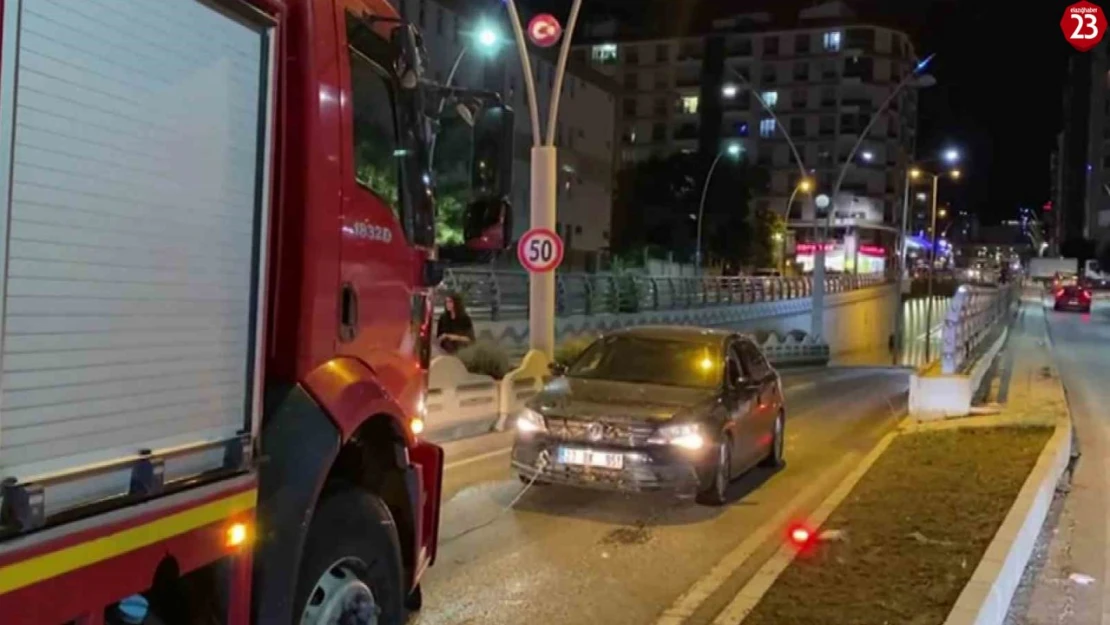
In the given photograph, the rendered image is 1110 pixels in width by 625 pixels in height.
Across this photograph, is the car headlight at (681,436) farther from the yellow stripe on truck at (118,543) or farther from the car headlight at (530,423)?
the yellow stripe on truck at (118,543)

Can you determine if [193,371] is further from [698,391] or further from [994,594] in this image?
[698,391]

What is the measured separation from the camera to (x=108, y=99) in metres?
3.10

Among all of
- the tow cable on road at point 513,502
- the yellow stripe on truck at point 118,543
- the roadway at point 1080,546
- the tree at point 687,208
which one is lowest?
the roadway at point 1080,546

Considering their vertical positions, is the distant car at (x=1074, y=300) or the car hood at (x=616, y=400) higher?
the distant car at (x=1074, y=300)

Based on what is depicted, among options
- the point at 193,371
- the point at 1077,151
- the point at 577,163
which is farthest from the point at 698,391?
the point at 1077,151

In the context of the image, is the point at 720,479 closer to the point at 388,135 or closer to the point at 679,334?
the point at 679,334

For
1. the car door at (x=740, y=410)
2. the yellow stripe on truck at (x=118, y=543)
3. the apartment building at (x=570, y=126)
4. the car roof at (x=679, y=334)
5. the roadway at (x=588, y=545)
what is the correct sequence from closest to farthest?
the yellow stripe on truck at (x=118, y=543) → the roadway at (x=588, y=545) → the car door at (x=740, y=410) → the car roof at (x=679, y=334) → the apartment building at (x=570, y=126)

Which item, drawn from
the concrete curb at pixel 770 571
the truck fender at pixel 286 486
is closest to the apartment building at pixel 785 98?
the concrete curb at pixel 770 571

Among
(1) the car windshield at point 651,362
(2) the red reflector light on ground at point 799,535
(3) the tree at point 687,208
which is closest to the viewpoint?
(2) the red reflector light on ground at point 799,535

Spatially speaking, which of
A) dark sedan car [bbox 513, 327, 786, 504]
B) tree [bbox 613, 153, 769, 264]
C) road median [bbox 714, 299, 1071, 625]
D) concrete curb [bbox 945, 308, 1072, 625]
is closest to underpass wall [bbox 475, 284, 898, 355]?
tree [bbox 613, 153, 769, 264]

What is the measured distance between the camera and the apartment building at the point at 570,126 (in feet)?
186

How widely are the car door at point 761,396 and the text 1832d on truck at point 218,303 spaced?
651 cm

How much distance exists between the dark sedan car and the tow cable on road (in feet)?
0.04

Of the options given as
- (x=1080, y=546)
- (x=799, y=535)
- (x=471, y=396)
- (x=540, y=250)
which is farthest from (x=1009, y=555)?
(x=540, y=250)
